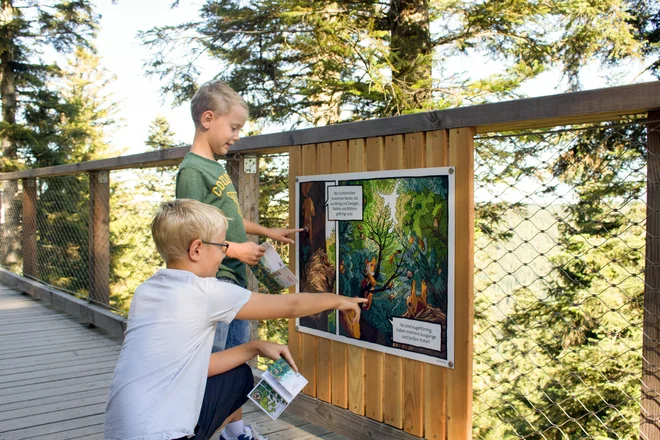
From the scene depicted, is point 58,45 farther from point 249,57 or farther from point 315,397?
point 315,397

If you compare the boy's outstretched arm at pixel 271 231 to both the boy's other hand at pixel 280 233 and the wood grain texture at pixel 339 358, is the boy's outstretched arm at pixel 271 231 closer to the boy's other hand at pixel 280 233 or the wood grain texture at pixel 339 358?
the boy's other hand at pixel 280 233

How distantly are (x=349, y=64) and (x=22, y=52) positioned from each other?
11.2 m

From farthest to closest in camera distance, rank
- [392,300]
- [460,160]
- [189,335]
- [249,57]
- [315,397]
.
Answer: [249,57] < [315,397] < [392,300] < [460,160] < [189,335]

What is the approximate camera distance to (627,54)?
900 centimetres

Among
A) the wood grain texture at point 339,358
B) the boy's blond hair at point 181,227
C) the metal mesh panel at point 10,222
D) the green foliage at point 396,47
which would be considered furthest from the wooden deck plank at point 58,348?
the green foliage at point 396,47

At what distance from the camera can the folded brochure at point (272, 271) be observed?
2.34 m

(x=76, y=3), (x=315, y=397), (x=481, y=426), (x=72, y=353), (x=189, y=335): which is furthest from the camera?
(x=76, y=3)

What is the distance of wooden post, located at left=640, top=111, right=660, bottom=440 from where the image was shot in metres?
1.77

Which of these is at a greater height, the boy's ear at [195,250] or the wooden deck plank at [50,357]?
the boy's ear at [195,250]

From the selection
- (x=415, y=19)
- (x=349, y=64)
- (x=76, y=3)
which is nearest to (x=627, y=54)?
(x=415, y=19)

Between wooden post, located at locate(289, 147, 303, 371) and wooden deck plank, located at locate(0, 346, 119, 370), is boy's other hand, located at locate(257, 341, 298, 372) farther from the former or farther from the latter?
wooden deck plank, located at locate(0, 346, 119, 370)

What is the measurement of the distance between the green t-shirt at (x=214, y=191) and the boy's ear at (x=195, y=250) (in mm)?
447

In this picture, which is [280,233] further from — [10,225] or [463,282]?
[10,225]

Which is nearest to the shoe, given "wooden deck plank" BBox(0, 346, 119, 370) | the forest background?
"wooden deck plank" BBox(0, 346, 119, 370)
